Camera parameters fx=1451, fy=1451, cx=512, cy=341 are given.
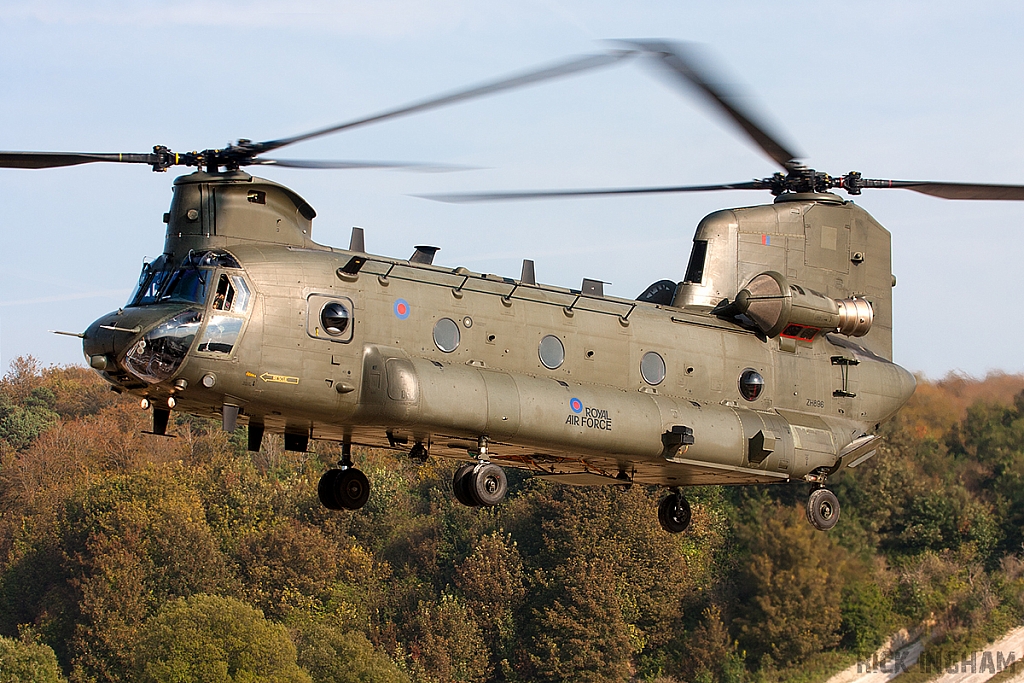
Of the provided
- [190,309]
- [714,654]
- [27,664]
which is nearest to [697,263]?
[190,309]

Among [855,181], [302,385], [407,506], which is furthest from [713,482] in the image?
[407,506]

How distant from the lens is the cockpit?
1838 centimetres

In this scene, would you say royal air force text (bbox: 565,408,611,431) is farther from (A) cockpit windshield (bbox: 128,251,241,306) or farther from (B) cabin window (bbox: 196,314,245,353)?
(A) cockpit windshield (bbox: 128,251,241,306)

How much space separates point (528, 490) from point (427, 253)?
52.2m

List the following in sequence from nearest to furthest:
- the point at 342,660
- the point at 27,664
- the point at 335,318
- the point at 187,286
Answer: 1. the point at 187,286
2. the point at 335,318
3. the point at 342,660
4. the point at 27,664

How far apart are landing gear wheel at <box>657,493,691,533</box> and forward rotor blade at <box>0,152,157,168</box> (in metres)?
10.4

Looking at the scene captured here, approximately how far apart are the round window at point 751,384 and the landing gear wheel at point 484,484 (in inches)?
208

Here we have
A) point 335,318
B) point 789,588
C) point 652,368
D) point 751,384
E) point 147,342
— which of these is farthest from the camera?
point 789,588

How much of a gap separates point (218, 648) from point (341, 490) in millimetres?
46299

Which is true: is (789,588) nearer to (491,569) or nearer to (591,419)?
(491,569)

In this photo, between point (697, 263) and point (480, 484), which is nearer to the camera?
point (480, 484)

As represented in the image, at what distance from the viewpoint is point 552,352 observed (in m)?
21.6

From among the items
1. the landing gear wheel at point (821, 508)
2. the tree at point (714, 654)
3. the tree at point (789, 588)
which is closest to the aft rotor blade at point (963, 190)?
the landing gear wheel at point (821, 508)

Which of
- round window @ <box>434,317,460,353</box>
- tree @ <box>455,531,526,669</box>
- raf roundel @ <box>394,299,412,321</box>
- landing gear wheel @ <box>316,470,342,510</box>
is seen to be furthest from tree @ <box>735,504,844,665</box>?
raf roundel @ <box>394,299,412,321</box>
